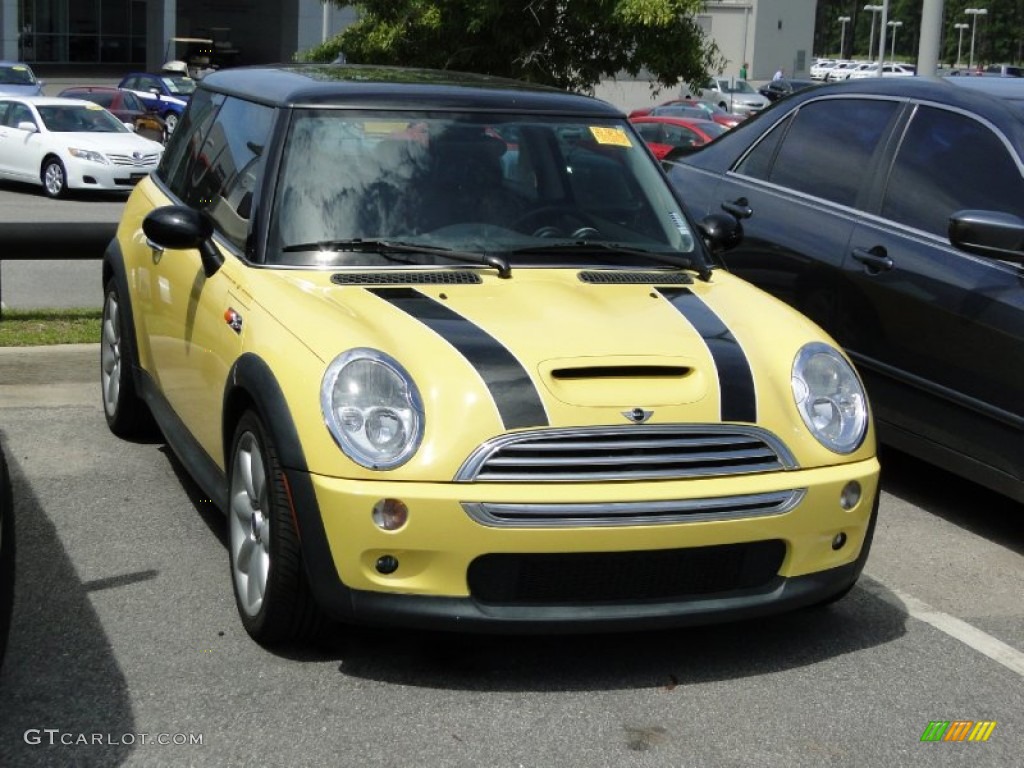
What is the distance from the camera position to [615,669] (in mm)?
4398

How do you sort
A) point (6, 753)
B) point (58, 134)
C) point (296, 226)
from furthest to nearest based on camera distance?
point (58, 134), point (296, 226), point (6, 753)

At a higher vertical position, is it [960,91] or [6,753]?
[960,91]

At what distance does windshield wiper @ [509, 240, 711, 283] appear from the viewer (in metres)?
5.19

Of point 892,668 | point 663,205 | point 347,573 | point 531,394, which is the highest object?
point 663,205

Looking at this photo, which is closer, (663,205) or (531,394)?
(531,394)

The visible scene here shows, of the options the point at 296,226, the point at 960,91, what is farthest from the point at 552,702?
the point at 960,91

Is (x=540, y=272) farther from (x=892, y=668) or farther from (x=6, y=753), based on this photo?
(x=6, y=753)

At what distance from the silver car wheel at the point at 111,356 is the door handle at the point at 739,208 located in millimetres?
2789

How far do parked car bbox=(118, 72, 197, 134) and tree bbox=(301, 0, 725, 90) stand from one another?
2027 cm

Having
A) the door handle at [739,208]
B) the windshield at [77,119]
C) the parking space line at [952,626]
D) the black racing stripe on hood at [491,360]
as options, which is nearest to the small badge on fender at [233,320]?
the black racing stripe on hood at [491,360]

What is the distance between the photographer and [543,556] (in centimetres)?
404

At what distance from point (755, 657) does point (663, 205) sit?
5.83 feet

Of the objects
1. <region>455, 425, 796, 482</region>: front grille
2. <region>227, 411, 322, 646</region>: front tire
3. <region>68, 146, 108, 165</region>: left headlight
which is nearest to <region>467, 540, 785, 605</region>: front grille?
<region>455, 425, 796, 482</region>: front grille

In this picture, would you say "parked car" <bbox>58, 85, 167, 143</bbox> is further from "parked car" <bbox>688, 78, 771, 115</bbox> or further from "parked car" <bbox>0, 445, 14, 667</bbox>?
"parked car" <bbox>0, 445, 14, 667</bbox>
